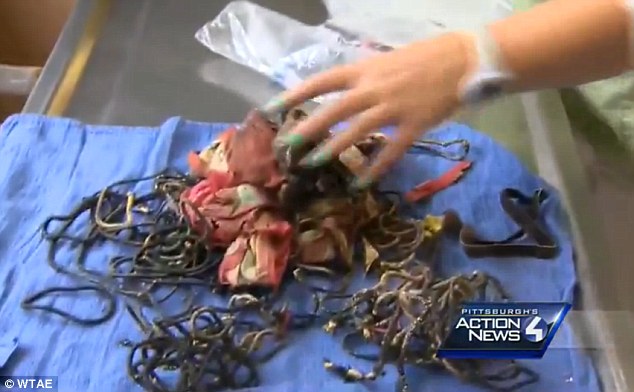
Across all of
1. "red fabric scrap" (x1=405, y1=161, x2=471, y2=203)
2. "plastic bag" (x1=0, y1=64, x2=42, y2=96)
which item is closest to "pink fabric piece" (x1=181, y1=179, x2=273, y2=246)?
"red fabric scrap" (x1=405, y1=161, x2=471, y2=203)

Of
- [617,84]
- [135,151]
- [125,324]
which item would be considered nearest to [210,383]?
[125,324]

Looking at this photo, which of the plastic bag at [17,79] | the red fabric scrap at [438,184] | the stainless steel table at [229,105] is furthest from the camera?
the plastic bag at [17,79]

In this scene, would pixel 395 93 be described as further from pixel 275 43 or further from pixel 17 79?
pixel 17 79

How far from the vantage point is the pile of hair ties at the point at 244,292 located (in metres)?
0.69

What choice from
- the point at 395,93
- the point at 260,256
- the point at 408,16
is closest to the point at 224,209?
the point at 260,256

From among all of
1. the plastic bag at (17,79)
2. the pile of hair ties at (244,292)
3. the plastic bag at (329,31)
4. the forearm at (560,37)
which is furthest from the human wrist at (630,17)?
the plastic bag at (17,79)

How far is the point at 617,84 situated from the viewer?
808mm

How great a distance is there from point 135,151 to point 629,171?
0.48 m

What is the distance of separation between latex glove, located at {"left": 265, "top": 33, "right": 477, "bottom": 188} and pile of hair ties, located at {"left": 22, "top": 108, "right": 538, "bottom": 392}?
0.09 meters

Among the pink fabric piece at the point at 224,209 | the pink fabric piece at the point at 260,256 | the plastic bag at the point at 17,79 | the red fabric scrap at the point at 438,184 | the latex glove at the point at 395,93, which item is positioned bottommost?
the red fabric scrap at the point at 438,184

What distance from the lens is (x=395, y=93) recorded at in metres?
0.67

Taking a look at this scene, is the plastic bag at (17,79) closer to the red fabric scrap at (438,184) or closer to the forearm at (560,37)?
the red fabric scrap at (438,184)

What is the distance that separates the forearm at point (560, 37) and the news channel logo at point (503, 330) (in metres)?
0.16

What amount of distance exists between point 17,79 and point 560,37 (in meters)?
0.76
